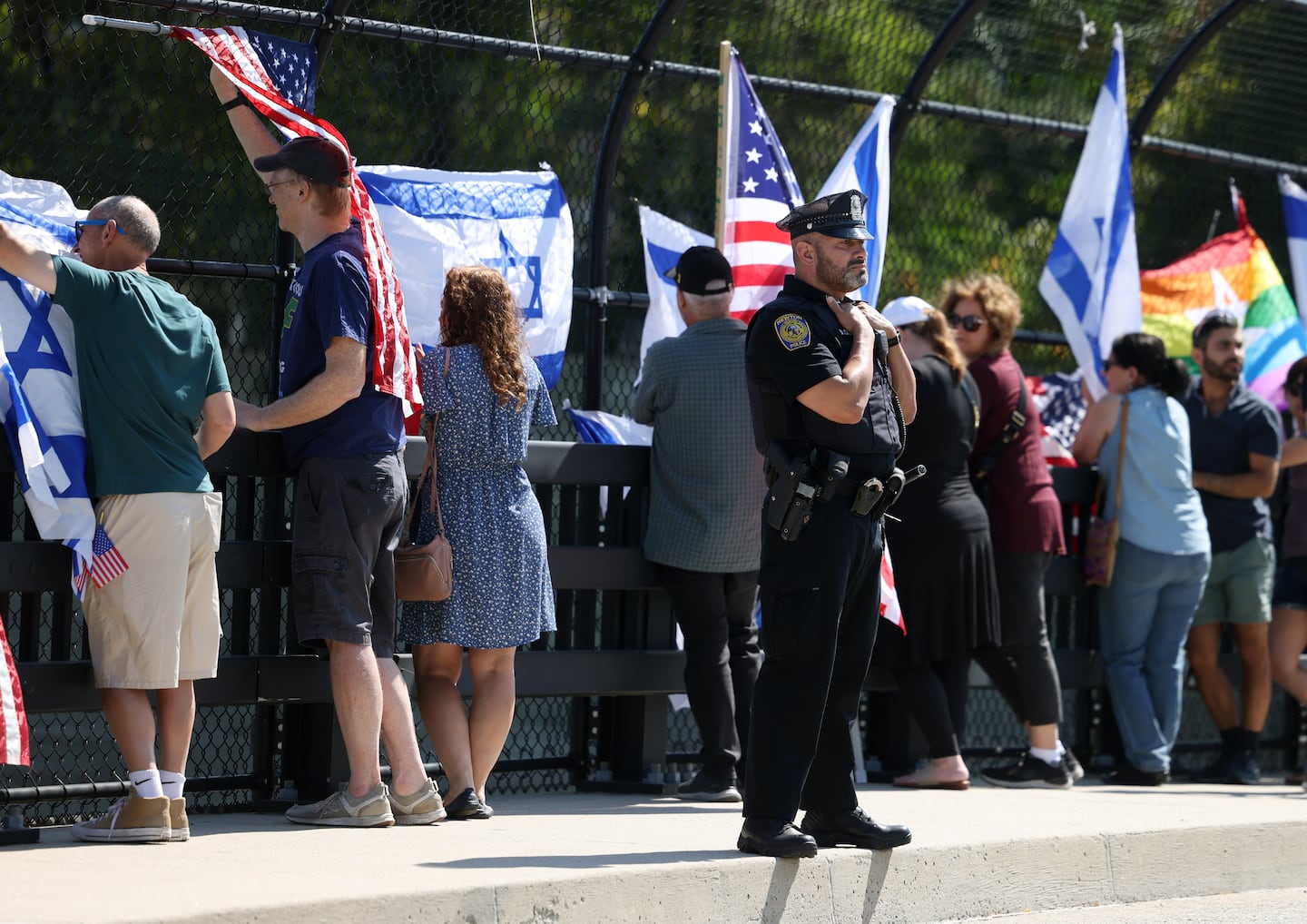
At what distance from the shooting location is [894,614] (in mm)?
7355

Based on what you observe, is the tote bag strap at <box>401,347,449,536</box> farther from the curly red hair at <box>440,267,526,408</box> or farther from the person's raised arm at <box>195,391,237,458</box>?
the person's raised arm at <box>195,391,237,458</box>

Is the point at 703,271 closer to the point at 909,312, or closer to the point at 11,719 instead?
Result: the point at 909,312

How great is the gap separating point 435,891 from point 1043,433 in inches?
204

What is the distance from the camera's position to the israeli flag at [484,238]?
7.08 meters

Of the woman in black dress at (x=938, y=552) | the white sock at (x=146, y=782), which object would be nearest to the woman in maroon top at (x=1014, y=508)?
the woman in black dress at (x=938, y=552)

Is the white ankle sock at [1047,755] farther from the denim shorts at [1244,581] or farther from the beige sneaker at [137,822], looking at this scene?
the beige sneaker at [137,822]

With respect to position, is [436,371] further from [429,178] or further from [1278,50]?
[1278,50]

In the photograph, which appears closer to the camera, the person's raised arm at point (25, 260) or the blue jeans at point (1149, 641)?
the person's raised arm at point (25, 260)

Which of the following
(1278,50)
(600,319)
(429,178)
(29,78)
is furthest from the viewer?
(1278,50)

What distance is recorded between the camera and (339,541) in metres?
5.73

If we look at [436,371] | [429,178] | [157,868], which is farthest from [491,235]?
[157,868]

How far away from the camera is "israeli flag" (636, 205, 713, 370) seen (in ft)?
26.1

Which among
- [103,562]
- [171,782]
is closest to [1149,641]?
[171,782]

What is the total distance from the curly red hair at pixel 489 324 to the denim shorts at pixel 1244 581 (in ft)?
13.3
